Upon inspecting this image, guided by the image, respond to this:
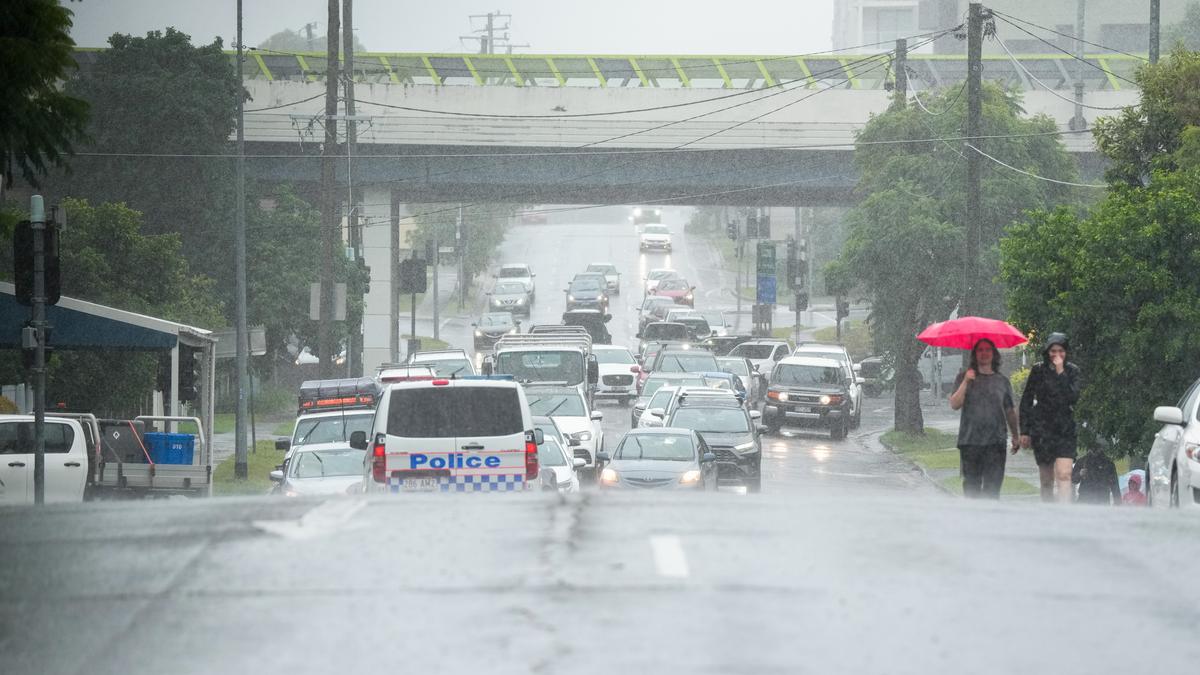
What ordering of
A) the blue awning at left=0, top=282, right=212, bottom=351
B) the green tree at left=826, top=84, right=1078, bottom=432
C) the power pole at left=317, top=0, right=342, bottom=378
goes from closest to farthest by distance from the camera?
the blue awning at left=0, top=282, right=212, bottom=351, the power pole at left=317, top=0, right=342, bottom=378, the green tree at left=826, top=84, right=1078, bottom=432

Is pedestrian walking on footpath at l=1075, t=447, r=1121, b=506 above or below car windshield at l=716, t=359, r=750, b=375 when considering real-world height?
above

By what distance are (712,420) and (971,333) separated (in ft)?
43.3

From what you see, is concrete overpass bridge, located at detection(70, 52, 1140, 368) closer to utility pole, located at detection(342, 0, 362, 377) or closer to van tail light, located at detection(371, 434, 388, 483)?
utility pole, located at detection(342, 0, 362, 377)

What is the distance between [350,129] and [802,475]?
1731 centimetres

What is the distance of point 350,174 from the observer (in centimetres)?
4088

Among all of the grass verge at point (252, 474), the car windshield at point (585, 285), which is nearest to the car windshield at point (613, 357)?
the grass verge at point (252, 474)

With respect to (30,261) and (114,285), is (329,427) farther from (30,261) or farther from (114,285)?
(114,285)

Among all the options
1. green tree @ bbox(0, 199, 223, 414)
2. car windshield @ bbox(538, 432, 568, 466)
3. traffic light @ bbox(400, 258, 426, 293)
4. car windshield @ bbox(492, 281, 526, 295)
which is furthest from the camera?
car windshield @ bbox(492, 281, 526, 295)

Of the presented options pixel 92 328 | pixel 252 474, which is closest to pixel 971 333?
pixel 92 328

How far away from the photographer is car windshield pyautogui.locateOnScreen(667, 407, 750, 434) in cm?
2750

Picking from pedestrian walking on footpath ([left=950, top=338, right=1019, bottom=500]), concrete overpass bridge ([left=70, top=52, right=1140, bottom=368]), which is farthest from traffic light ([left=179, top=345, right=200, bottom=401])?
concrete overpass bridge ([left=70, top=52, right=1140, bottom=368])

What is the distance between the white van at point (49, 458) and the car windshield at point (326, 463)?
2640 millimetres

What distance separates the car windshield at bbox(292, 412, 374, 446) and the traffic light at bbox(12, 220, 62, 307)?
5.99 m

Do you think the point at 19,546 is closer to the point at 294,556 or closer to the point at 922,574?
the point at 294,556
